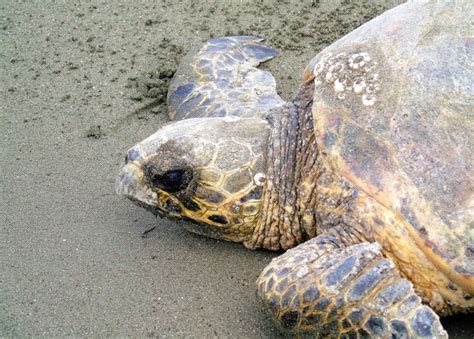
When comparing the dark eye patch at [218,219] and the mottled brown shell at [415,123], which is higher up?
the mottled brown shell at [415,123]

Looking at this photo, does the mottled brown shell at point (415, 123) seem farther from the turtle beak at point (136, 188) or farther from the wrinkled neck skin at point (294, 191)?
the turtle beak at point (136, 188)

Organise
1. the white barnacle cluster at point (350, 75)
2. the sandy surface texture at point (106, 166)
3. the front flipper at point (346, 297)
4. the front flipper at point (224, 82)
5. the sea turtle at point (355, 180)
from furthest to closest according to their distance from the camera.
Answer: the front flipper at point (224, 82)
the sandy surface texture at point (106, 166)
the white barnacle cluster at point (350, 75)
the sea turtle at point (355, 180)
the front flipper at point (346, 297)

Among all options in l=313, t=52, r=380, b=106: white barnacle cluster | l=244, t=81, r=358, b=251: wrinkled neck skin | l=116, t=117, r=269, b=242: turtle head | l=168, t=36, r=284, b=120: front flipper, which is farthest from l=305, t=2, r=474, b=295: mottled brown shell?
l=168, t=36, r=284, b=120: front flipper

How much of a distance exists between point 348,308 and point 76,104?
7.91 feet

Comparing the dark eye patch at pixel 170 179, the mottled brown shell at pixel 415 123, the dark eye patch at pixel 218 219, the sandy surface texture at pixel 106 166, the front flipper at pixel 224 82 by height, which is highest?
the mottled brown shell at pixel 415 123

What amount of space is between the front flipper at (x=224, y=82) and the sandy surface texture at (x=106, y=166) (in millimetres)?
161

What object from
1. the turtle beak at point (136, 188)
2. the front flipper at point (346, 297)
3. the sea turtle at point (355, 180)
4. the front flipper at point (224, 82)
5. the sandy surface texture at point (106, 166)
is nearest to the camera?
the front flipper at point (346, 297)

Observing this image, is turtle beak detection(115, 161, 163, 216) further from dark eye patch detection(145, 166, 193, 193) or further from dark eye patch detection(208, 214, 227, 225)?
dark eye patch detection(208, 214, 227, 225)

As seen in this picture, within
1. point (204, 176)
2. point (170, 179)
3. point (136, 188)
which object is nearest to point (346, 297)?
point (204, 176)

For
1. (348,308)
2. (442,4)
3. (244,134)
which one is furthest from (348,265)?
(442,4)

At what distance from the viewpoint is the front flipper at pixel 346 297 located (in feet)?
5.71

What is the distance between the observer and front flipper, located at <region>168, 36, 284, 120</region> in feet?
10.4

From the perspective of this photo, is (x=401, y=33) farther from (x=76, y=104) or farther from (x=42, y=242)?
(x=76, y=104)

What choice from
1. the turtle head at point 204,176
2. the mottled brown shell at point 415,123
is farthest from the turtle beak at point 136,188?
the mottled brown shell at point 415,123
